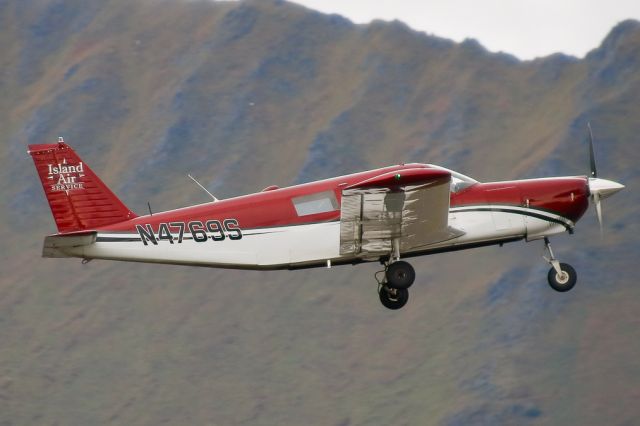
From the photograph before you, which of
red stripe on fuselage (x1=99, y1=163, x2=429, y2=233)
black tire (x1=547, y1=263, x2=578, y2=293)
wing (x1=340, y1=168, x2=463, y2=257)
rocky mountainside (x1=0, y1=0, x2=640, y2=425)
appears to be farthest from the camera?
rocky mountainside (x1=0, y1=0, x2=640, y2=425)

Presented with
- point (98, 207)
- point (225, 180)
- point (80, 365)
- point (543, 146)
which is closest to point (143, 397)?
point (80, 365)

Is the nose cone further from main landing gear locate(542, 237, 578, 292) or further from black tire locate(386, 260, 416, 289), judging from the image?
black tire locate(386, 260, 416, 289)

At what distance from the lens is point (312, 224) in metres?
22.2

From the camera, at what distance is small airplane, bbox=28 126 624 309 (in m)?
22.1

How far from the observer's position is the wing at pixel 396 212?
20656 mm

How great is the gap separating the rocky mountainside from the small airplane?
48.3 meters

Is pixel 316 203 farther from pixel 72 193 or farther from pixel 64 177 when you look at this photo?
pixel 64 177

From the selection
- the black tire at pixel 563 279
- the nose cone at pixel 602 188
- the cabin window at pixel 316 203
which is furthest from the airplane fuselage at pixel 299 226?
the black tire at pixel 563 279

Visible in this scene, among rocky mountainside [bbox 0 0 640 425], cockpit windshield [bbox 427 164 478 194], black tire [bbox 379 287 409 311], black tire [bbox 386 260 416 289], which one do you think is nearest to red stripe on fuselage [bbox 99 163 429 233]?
cockpit windshield [bbox 427 164 478 194]

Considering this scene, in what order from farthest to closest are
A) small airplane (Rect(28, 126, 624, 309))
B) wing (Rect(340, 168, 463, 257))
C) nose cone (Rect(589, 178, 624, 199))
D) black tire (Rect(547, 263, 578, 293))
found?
1. black tire (Rect(547, 263, 578, 293))
2. nose cone (Rect(589, 178, 624, 199))
3. small airplane (Rect(28, 126, 624, 309))
4. wing (Rect(340, 168, 463, 257))

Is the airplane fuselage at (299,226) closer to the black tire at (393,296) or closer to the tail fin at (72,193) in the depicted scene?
the tail fin at (72,193)

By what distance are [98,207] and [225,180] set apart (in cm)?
6480

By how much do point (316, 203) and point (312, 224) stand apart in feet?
1.28

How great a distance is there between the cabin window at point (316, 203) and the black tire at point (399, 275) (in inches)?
60.0
